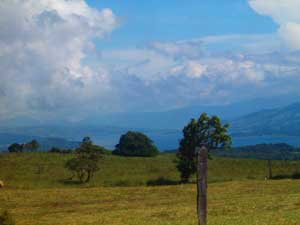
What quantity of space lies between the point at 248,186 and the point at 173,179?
2160 centimetres

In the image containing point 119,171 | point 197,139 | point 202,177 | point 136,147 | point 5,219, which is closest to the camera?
point 202,177

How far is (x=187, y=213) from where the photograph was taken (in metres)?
34.6

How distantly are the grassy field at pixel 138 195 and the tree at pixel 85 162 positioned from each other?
5.94 feet

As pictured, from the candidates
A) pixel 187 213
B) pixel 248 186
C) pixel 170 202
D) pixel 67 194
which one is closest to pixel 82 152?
pixel 67 194

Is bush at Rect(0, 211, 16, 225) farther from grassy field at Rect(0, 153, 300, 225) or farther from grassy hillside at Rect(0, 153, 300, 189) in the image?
grassy hillside at Rect(0, 153, 300, 189)

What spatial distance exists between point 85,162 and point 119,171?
33.0ft

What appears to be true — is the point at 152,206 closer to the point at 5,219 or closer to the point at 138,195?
the point at 138,195

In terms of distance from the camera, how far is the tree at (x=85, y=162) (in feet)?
254

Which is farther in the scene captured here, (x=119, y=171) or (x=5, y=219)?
(x=119, y=171)

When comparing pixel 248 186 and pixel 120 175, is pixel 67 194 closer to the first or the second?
pixel 248 186

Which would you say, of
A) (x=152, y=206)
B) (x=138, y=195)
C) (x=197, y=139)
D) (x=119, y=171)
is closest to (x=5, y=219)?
(x=152, y=206)

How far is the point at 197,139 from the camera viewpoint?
7762 centimetres

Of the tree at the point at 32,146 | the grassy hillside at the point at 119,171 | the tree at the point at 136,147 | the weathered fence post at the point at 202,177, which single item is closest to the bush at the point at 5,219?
the weathered fence post at the point at 202,177

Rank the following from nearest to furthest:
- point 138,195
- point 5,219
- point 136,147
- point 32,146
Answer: point 5,219 < point 138,195 < point 136,147 < point 32,146
